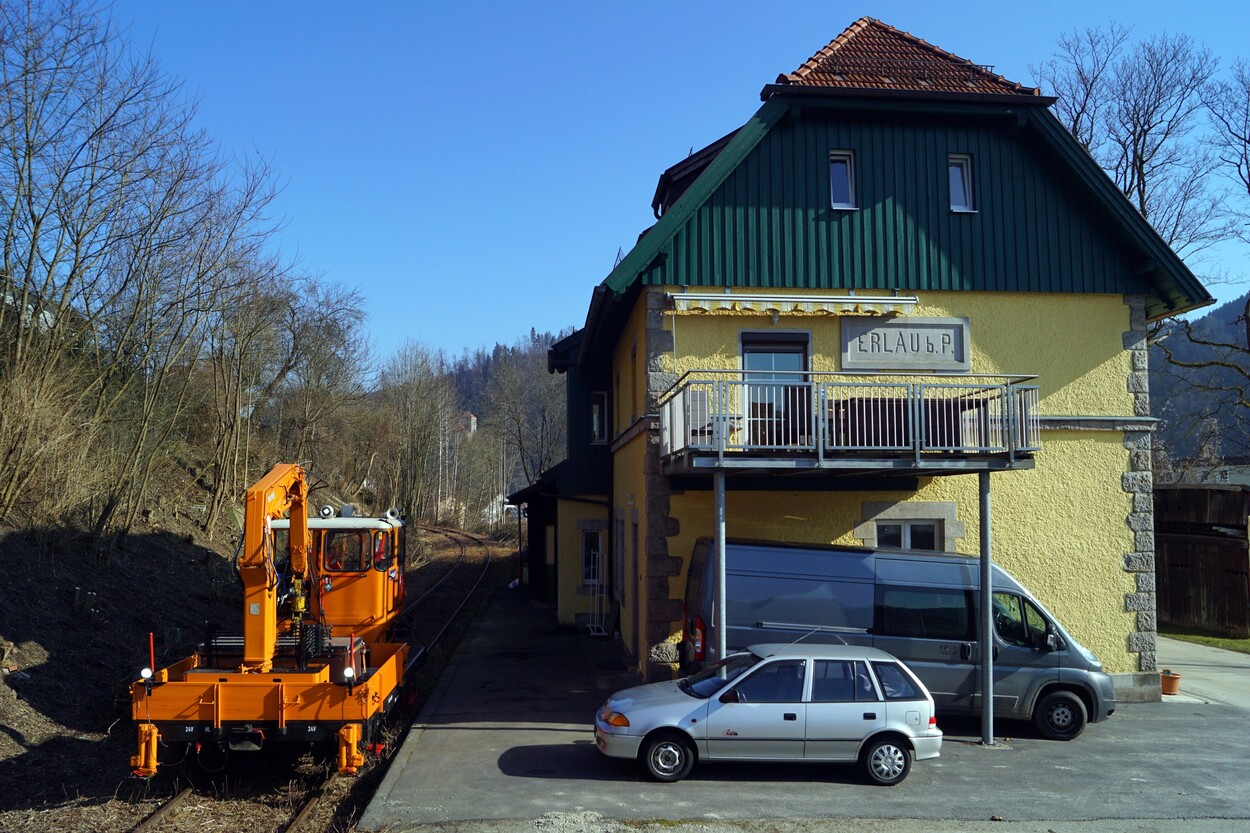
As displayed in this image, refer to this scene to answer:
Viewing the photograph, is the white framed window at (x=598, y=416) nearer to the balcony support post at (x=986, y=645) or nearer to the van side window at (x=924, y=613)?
the van side window at (x=924, y=613)

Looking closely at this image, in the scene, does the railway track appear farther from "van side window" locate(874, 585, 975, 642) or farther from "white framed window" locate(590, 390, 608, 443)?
"white framed window" locate(590, 390, 608, 443)

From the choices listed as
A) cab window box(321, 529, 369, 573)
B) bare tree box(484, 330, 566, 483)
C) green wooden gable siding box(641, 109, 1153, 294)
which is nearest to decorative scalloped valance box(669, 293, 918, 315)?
green wooden gable siding box(641, 109, 1153, 294)

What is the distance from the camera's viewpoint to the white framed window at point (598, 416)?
2195 centimetres

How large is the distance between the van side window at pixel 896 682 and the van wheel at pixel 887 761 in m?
0.46

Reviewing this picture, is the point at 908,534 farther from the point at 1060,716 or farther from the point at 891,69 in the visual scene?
the point at 891,69

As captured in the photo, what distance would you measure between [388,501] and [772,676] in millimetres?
41169

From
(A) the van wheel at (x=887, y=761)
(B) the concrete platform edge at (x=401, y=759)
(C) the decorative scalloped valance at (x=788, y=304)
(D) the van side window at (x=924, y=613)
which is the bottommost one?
(B) the concrete platform edge at (x=401, y=759)

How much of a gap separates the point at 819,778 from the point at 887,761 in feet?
2.42

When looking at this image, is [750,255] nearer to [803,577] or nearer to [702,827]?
[803,577]

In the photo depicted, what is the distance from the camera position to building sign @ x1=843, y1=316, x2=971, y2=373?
14.1 m

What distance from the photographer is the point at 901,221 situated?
14234mm

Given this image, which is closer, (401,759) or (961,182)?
(401,759)

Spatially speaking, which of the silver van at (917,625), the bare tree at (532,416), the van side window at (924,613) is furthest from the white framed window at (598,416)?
the bare tree at (532,416)

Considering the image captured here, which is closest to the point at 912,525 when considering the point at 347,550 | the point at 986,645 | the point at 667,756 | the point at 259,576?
the point at 986,645
